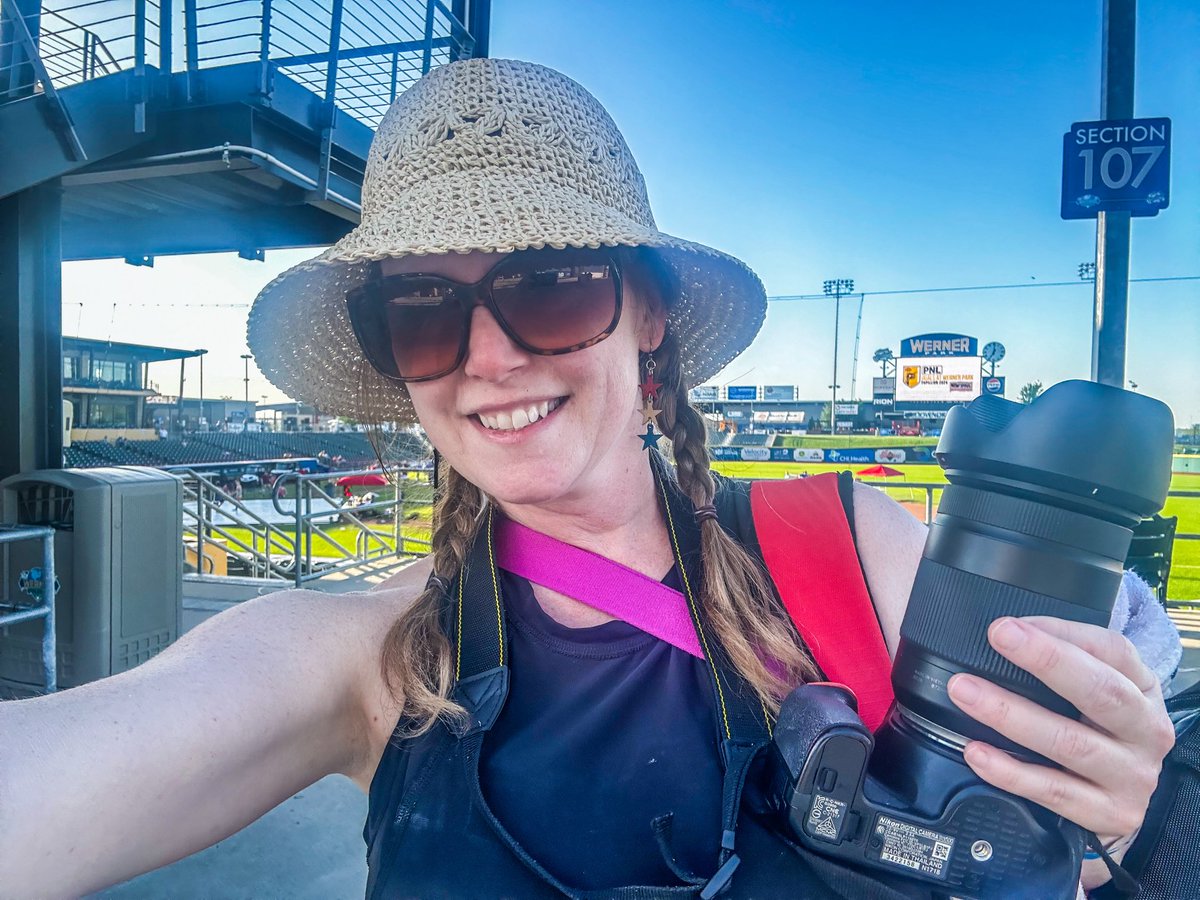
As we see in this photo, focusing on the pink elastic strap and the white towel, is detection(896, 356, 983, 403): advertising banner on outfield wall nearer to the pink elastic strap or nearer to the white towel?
the white towel

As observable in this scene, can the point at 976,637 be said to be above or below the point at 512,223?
below

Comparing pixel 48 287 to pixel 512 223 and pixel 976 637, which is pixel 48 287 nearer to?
pixel 512 223

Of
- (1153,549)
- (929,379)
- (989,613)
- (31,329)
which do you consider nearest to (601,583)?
(989,613)

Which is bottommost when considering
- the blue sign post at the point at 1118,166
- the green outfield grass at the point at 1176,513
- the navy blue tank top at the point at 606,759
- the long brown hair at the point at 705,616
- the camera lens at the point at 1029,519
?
the green outfield grass at the point at 1176,513

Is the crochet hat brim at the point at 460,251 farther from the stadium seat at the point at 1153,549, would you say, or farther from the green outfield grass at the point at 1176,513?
the stadium seat at the point at 1153,549

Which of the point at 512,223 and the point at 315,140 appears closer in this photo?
the point at 512,223

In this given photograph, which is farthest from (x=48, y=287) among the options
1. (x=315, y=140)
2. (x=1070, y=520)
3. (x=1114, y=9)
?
(x=1114, y=9)

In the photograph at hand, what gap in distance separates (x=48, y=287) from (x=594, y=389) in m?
4.58

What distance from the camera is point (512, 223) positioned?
1030 millimetres

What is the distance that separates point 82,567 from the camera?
12.9 ft

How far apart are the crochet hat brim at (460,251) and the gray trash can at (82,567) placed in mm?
3039

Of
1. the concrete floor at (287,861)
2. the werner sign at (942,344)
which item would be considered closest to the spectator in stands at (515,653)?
the concrete floor at (287,861)

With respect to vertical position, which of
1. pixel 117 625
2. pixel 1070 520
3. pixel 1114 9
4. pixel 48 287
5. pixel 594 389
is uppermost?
pixel 1114 9

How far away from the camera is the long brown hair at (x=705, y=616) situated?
3.35 ft
